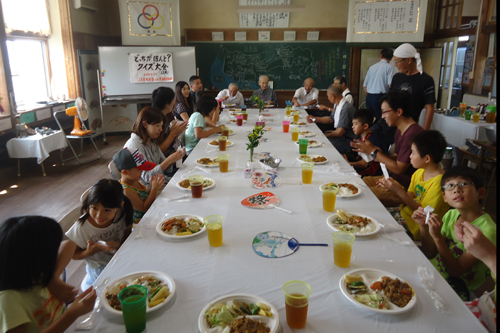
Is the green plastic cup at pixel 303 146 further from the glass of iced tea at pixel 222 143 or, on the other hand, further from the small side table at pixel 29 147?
the small side table at pixel 29 147

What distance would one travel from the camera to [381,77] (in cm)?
536

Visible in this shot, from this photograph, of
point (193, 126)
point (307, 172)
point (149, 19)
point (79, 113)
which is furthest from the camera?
point (149, 19)

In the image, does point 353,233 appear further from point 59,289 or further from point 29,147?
point 29,147

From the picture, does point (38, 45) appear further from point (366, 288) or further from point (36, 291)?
point (366, 288)

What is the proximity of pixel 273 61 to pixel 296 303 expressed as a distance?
690cm

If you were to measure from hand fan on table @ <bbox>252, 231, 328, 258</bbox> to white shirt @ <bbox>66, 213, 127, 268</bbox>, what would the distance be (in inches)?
30.2

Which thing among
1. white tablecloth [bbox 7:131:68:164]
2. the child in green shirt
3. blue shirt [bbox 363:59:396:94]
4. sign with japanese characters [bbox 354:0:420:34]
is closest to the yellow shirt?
the child in green shirt

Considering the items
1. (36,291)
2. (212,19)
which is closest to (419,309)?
(36,291)

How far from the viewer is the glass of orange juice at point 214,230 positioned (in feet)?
4.73

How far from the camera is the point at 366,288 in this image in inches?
45.8

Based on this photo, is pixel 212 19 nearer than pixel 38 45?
No

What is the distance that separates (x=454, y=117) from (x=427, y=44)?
314cm

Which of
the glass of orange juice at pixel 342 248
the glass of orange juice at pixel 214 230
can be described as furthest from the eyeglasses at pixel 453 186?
the glass of orange juice at pixel 214 230

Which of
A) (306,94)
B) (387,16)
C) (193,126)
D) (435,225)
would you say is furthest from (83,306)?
(387,16)
